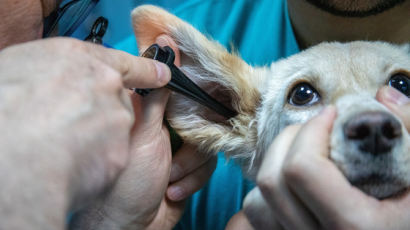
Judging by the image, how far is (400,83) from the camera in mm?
1093

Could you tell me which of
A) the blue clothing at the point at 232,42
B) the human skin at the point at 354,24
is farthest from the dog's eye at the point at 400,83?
the blue clothing at the point at 232,42

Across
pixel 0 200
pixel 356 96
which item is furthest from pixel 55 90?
pixel 356 96

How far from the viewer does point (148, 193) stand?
110 cm

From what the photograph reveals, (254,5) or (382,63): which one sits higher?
(382,63)

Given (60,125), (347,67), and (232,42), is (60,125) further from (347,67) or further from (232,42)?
(232,42)

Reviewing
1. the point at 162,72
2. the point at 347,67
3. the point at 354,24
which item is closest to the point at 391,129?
the point at 347,67

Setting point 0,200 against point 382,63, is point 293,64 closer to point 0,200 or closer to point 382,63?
point 382,63

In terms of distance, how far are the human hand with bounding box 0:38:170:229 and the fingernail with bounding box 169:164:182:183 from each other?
513 millimetres

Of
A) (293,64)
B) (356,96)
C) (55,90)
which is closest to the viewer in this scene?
(55,90)

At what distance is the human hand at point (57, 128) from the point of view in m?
0.52

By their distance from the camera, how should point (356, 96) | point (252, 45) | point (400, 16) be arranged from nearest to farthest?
1. point (356, 96)
2. point (400, 16)
3. point (252, 45)

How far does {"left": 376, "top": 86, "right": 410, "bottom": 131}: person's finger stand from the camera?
780 millimetres

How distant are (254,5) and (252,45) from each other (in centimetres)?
29

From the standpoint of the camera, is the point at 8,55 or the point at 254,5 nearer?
the point at 8,55
